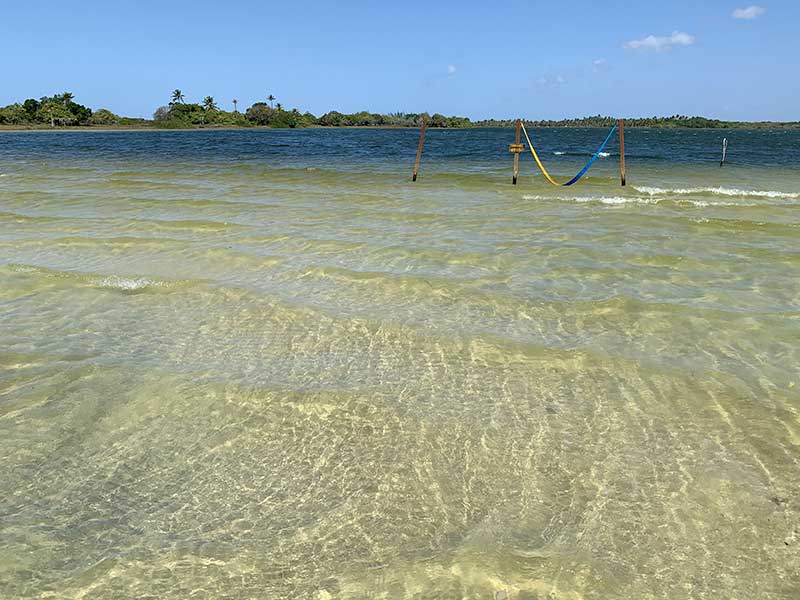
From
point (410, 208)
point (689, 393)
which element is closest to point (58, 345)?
point (689, 393)

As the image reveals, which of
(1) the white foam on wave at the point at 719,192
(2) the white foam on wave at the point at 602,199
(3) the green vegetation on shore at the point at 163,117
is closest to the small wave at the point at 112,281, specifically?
(2) the white foam on wave at the point at 602,199

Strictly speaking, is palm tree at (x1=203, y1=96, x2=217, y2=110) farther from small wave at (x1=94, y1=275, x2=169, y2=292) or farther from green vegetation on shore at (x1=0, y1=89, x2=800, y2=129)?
small wave at (x1=94, y1=275, x2=169, y2=292)

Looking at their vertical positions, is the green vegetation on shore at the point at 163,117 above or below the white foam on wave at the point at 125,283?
above

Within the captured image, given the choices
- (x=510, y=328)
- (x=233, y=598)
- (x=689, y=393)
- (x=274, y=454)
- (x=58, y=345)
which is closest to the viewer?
(x=233, y=598)

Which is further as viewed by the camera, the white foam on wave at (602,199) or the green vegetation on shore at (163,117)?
the green vegetation on shore at (163,117)

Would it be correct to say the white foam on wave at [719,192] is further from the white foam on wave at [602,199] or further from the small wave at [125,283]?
the small wave at [125,283]

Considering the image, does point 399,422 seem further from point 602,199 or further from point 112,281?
point 602,199

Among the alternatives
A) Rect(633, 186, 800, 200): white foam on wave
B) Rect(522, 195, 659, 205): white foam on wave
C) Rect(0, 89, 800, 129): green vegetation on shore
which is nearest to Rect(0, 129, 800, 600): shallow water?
Rect(522, 195, 659, 205): white foam on wave

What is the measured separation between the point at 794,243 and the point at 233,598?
11.9 meters

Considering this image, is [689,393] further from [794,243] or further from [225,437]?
[794,243]

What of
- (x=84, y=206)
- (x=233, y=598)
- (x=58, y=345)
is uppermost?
(x=84, y=206)

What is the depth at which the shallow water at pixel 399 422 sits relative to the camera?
2986 millimetres

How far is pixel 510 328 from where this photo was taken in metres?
6.29

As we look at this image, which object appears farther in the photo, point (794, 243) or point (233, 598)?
point (794, 243)
